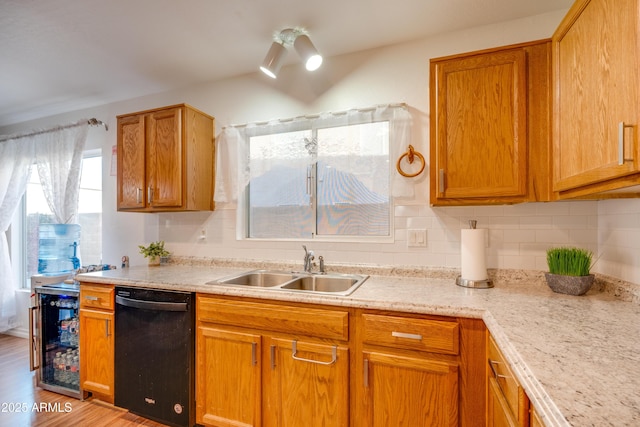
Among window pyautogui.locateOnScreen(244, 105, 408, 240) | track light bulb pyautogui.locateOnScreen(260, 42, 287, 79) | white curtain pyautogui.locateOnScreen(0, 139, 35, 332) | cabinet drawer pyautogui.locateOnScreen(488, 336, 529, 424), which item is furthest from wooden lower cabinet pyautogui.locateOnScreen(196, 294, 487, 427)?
white curtain pyautogui.locateOnScreen(0, 139, 35, 332)

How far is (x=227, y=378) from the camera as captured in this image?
168cm

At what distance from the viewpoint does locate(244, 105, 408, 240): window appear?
2090mm

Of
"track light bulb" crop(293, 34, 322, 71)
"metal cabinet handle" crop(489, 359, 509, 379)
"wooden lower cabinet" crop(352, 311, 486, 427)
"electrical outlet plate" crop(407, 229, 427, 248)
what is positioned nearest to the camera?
"metal cabinet handle" crop(489, 359, 509, 379)

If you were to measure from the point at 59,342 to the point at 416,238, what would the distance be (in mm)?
Answer: 2954

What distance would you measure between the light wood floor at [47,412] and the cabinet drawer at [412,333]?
1581 millimetres

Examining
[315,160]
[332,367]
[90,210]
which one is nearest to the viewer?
[332,367]

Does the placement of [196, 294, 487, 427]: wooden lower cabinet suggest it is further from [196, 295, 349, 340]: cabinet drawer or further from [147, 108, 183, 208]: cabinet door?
[147, 108, 183, 208]: cabinet door

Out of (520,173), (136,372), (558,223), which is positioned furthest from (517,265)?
(136,372)

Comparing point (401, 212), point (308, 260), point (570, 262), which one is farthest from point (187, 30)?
point (570, 262)

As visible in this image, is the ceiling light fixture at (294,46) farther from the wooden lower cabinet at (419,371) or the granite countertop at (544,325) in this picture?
the wooden lower cabinet at (419,371)

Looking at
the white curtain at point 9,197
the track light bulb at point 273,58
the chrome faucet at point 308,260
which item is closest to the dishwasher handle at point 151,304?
the chrome faucet at point 308,260

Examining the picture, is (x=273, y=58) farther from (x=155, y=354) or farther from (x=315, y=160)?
(x=155, y=354)

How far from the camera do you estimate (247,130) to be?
8.10ft

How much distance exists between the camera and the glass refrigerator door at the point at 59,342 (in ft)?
7.63
